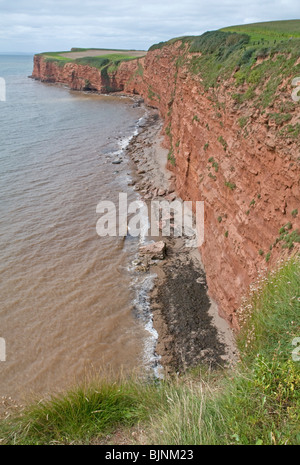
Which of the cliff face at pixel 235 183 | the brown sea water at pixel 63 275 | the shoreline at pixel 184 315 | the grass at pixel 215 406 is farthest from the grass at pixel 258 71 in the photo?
the brown sea water at pixel 63 275

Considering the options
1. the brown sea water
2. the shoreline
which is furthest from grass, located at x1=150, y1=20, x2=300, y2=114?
the brown sea water

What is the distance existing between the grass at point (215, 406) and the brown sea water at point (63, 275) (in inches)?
141

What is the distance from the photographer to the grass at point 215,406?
13.6ft

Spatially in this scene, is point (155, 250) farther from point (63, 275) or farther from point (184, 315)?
point (63, 275)

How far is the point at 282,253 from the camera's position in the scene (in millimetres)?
8508

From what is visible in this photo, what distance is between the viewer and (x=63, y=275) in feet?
50.4

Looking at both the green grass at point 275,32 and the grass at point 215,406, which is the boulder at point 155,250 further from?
the green grass at point 275,32

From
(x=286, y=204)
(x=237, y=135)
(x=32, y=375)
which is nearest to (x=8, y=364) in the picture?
(x=32, y=375)

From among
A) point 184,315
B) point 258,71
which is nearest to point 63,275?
point 184,315

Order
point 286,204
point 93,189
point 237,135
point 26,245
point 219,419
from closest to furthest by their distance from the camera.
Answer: point 219,419 < point 286,204 < point 237,135 < point 26,245 < point 93,189

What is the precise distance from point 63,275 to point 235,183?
28.9ft
